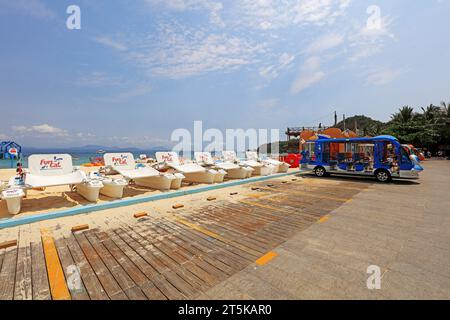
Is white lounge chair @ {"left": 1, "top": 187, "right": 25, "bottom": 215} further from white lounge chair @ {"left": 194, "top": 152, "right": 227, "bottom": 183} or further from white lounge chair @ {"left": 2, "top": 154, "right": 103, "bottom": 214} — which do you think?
white lounge chair @ {"left": 194, "top": 152, "right": 227, "bottom": 183}

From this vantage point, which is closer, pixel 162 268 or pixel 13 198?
pixel 162 268

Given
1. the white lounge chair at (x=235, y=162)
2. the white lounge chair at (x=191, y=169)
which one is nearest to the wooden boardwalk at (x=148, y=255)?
the white lounge chair at (x=191, y=169)

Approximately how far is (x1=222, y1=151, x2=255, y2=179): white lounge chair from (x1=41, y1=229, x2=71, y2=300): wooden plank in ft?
26.6

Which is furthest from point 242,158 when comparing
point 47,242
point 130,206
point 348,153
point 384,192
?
point 47,242

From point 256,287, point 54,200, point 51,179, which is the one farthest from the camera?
point 54,200

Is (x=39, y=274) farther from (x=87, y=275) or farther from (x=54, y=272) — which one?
(x=87, y=275)

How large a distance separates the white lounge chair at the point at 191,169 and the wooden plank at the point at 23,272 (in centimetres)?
548

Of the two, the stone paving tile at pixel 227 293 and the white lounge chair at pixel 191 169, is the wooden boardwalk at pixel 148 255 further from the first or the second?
the white lounge chair at pixel 191 169

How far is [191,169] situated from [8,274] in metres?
6.42

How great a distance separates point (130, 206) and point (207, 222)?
2506 mm

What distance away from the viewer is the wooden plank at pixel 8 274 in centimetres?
231

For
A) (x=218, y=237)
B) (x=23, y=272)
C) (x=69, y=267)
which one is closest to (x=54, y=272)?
(x=69, y=267)

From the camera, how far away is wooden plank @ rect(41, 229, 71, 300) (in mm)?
2309

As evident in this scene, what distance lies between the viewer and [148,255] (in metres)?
3.14
